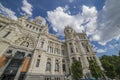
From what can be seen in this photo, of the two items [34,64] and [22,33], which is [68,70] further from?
[22,33]

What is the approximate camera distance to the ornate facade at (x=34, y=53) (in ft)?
66.0

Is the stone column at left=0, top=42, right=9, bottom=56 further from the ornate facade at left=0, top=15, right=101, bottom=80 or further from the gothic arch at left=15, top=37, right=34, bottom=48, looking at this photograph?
the gothic arch at left=15, top=37, right=34, bottom=48

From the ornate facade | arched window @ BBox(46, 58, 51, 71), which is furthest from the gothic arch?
arched window @ BBox(46, 58, 51, 71)

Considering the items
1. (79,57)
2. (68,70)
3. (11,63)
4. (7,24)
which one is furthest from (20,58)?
(79,57)

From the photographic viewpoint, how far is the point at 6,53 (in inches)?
830

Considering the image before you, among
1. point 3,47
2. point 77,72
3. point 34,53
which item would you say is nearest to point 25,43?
point 34,53

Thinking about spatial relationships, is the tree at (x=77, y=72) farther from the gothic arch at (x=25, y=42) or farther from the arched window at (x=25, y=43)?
the arched window at (x=25, y=43)

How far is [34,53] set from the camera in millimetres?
24406

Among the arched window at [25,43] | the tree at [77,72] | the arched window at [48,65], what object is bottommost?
the tree at [77,72]

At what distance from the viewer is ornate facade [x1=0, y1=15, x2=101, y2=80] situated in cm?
2011

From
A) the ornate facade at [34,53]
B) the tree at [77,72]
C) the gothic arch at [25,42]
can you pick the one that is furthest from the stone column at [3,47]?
the tree at [77,72]

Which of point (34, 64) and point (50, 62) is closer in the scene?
point (34, 64)

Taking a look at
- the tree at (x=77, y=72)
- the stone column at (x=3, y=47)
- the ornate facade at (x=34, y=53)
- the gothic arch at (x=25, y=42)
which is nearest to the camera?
the tree at (x=77, y=72)

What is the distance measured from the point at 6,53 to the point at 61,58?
773 inches
